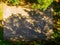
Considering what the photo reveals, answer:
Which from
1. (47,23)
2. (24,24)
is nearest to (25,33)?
(24,24)

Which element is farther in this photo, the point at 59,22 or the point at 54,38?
the point at 59,22

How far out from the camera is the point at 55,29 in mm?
9711

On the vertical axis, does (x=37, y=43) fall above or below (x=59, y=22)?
below

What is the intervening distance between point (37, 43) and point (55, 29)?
43.3 inches

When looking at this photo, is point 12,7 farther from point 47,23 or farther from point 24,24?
point 47,23

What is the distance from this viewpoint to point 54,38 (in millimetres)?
9320

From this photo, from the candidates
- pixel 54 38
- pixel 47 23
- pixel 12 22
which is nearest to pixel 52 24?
pixel 47 23

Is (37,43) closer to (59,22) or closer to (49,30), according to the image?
(49,30)

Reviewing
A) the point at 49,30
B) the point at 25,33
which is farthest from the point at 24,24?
the point at 49,30

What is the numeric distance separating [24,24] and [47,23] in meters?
1.00

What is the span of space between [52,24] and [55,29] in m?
0.31

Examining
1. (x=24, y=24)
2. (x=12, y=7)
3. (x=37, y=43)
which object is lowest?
(x=37, y=43)

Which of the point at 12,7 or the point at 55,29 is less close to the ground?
the point at 12,7

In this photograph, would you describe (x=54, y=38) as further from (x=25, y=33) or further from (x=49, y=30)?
(x=25, y=33)
